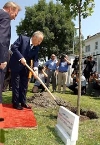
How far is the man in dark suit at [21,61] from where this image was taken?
7.02m

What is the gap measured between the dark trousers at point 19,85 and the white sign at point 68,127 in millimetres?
2179

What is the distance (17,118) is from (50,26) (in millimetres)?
38088

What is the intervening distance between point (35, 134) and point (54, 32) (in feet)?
128

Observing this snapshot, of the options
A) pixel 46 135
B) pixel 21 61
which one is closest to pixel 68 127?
pixel 46 135

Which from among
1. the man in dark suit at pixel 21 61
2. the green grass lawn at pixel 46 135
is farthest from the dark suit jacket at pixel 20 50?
the green grass lawn at pixel 46 135

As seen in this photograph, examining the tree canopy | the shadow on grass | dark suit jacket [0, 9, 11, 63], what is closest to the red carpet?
the shadow on grass


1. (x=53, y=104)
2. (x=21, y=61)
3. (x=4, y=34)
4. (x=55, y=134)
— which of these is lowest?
(x=55, y=134)

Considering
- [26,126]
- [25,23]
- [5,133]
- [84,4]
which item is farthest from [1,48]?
[25,23]

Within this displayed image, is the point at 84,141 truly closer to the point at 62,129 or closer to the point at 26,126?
the point at 62,129

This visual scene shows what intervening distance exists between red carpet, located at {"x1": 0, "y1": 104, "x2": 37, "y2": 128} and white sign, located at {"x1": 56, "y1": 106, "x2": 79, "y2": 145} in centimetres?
63

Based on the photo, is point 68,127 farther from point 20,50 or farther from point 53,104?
point 53,104

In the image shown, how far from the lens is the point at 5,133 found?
5035 mm

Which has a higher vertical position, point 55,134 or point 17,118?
point 17,118

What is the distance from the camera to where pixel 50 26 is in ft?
143
